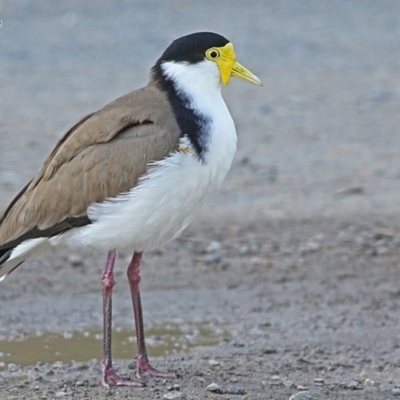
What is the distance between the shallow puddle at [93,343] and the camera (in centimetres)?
905

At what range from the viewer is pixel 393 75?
57.6 feet

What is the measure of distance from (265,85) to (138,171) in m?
9.56

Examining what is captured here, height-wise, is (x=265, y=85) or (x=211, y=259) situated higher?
(x=265, y=85)

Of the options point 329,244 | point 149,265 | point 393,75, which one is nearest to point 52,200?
point 149,265

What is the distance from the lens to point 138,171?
7672 mm

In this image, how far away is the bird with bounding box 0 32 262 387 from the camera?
25.1ft

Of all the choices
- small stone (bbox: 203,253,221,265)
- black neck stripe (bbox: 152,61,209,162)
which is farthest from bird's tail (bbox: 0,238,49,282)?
small stone (bbox: 203,253,221,265)

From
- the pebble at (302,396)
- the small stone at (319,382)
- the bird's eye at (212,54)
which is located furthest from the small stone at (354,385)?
the bird's eye at (212,54)

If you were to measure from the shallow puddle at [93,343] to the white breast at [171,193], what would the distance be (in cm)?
141

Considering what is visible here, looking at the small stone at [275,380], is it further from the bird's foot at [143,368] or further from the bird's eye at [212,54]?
the bird's eye at [212,54]

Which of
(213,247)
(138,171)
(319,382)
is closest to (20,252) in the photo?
(138,171)

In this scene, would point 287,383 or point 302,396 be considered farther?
point 287,383

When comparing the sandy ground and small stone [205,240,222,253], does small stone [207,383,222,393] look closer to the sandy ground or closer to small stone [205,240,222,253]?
the sandy ground

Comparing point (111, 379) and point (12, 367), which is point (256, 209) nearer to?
point (12, 367)
